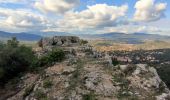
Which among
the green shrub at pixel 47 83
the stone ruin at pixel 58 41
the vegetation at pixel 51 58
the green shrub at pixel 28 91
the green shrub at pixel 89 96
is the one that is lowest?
the green shrub at pixel 28 91

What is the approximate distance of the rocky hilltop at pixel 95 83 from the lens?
28.5 metres

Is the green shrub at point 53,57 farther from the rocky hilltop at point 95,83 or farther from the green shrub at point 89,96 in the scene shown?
the green shrub at point 89,96

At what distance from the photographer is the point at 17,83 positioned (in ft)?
125

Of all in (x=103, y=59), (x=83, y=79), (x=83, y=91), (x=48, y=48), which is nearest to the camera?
(x=83, y=91)

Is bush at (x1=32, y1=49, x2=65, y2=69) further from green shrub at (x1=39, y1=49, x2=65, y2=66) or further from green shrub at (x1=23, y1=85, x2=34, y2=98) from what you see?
green shrub at (x1=23, y1=85, x2=34, y2=98)

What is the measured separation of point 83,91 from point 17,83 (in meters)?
12.2

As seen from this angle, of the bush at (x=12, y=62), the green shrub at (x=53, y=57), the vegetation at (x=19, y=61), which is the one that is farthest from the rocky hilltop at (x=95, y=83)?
the bush at (x=12, y=62)

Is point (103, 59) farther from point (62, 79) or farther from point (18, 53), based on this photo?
point (18, 53)

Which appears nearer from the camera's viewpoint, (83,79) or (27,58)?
(83,79)

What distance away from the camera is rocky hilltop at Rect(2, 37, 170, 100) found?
28.5m

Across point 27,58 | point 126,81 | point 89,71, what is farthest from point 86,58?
point 27,58

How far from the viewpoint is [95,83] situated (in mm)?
30141

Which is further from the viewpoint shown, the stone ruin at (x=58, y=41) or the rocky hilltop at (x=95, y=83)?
the stone ruin at (x=58, y=41)

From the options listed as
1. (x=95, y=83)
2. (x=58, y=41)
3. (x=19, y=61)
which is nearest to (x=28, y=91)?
(x=95, y=83)
